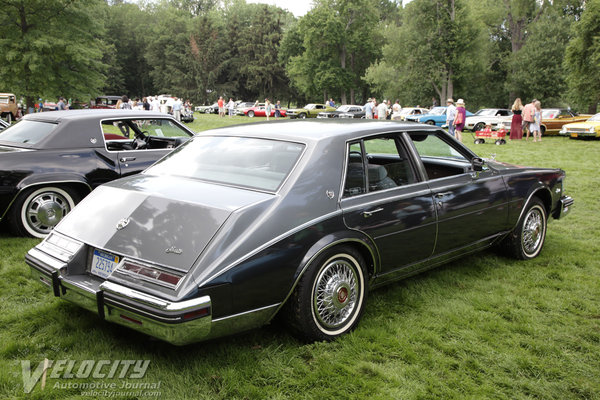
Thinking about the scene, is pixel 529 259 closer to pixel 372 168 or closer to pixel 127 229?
pixel 372 168

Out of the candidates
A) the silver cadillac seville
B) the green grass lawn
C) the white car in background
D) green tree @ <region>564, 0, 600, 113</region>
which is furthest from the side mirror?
green tree @ <region>564, 0, 600, 113</region>

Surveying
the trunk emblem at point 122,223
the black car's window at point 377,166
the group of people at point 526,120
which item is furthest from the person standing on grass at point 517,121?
the trunk emblem at point 122,223

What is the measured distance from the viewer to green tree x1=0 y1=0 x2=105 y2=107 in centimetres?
2486

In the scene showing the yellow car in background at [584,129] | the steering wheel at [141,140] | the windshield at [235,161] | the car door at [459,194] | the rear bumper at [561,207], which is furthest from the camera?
the yellow car in background at [584,129]

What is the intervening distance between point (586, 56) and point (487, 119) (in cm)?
1118

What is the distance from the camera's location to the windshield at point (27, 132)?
598 centimetres

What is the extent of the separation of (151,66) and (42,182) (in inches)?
3053

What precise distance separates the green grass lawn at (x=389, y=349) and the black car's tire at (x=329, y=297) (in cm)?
11

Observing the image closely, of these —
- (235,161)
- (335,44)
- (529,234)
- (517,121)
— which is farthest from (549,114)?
(335,44)

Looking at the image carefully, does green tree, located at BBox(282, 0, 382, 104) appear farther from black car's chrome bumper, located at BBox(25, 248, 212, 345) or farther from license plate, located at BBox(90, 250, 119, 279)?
black car's chrome bumper, located at BBox(25, 248, 212, 345)

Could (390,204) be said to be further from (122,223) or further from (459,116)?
(459,116)

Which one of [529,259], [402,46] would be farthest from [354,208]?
[402,46]

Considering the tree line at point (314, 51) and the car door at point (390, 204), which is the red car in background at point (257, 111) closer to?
the tree line at point (314, 51)

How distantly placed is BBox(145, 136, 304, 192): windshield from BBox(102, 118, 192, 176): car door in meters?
2.54
